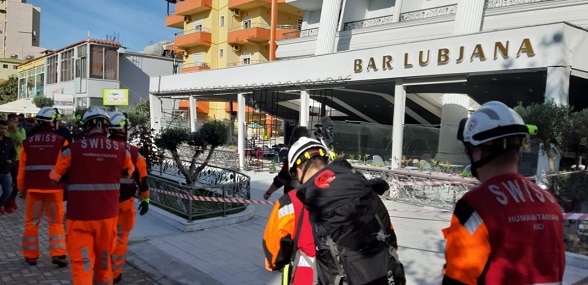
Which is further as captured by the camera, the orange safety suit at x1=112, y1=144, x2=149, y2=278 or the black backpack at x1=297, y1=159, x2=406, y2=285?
the orange safety suit at x1=112, y1=144, x2=149, y2=278

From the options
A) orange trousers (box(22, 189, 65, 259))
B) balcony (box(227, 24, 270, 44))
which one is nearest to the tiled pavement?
orange trousers (box(22, 189, 65, 259))

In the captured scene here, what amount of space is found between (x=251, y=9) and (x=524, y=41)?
34339 millimetres

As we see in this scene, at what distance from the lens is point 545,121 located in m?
7.64

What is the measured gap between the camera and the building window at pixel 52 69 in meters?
46.3

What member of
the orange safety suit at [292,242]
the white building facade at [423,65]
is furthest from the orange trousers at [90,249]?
the white building facade at [423,65]

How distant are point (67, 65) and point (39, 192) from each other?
43.0 metres

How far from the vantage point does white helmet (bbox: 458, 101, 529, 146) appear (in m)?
1.91

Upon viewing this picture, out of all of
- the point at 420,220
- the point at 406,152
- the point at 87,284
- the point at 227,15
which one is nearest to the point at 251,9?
the point at 227,15

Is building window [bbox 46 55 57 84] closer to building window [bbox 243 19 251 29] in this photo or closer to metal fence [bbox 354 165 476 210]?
building window [bbox 243 19 251 29]

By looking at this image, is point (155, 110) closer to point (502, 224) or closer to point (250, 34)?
point (250, 34)

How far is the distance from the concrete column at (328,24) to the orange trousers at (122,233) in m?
16.7

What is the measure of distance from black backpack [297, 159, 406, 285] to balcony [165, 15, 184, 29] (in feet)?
162

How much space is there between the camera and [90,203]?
13.4ft

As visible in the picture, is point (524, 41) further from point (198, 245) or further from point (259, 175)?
point (259, 175)
